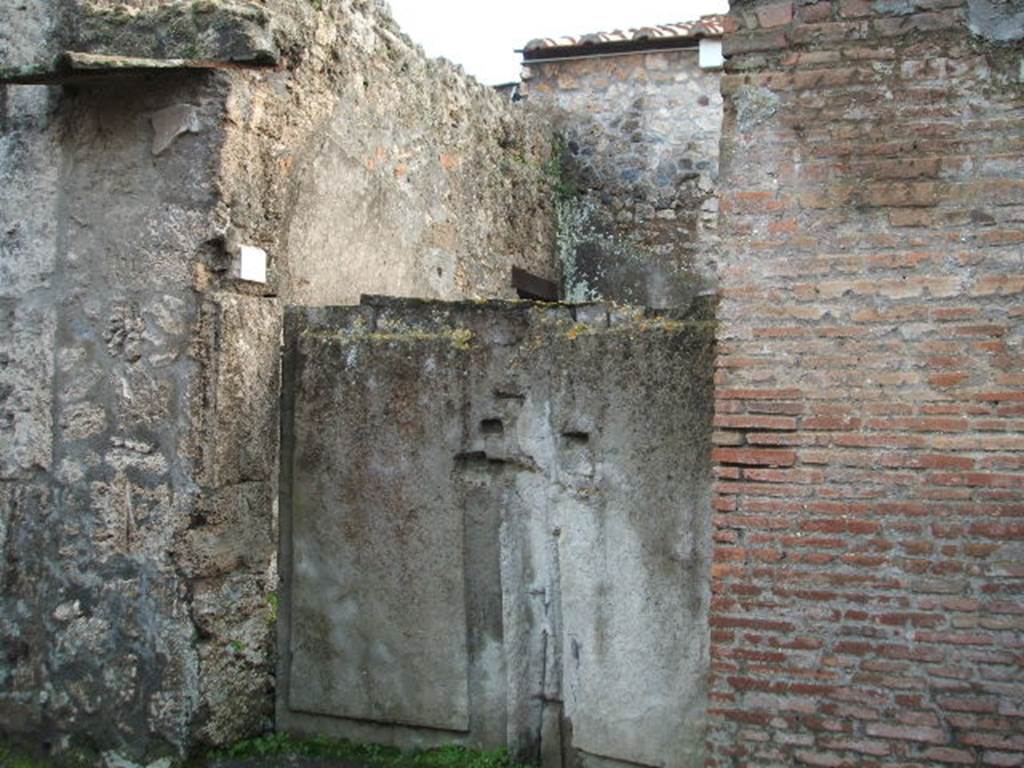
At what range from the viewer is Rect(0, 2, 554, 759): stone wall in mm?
4254

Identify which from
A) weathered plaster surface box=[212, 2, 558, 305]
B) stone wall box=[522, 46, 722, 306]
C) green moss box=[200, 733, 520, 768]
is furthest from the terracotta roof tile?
green moss box=[200, 733, 520, 768]

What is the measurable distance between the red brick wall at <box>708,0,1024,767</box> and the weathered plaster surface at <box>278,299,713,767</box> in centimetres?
49

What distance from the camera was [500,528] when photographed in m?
4.18

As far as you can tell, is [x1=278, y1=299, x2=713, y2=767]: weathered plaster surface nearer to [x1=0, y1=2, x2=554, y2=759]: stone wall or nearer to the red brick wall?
[x1=0, y1=2, x2=554, y2=759]: stone wall

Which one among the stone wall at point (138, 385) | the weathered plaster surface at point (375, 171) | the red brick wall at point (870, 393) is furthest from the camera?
the weathered plaster surface at point (375, 171)

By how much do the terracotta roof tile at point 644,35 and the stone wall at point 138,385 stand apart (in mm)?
5716

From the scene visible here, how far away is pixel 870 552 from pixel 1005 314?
0.75 m

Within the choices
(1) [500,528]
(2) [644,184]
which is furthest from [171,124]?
(2) [644,184]

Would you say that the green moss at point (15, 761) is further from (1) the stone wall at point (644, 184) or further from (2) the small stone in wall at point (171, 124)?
(1) the stone wall at point (644, 184)

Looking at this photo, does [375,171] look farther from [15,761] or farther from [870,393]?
[870,393]

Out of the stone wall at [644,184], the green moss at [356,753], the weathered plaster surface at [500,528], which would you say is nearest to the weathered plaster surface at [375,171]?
the weathered plaster surface at [500,528]

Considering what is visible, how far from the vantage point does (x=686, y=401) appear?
379cm

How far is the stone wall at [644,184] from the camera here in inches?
381

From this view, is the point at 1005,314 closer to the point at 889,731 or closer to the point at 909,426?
the point at 909,426
